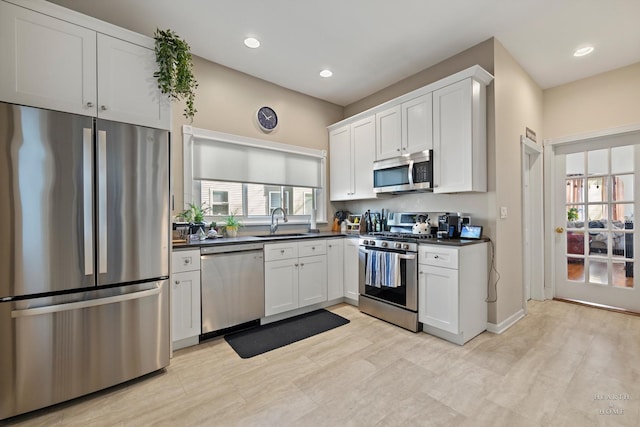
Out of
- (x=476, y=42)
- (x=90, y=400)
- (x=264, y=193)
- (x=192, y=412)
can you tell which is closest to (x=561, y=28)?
(x=476, y=42)

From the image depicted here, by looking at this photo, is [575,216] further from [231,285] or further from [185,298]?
[185,298]

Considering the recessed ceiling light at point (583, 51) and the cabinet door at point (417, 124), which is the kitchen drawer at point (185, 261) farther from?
the recessed ceiling light at point (583, 51)

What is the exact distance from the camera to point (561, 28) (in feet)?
8.78

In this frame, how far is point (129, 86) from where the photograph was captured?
202 centimetres

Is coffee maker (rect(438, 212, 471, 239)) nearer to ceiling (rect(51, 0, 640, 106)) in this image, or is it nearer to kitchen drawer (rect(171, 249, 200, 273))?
ceiling (rect(51, 0, 640, 106))

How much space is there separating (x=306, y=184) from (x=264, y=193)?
2.15ft

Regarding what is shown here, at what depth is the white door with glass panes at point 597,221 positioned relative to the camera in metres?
3.36

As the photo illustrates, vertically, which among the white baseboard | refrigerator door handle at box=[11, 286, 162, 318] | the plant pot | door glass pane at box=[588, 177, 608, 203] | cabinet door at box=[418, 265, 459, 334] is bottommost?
the white baseboard

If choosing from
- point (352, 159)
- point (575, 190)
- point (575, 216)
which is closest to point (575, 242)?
point (575, 216)

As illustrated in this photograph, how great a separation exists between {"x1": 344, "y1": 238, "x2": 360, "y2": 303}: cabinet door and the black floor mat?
39 cm

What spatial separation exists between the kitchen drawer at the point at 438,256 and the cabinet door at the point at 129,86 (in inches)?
99.5

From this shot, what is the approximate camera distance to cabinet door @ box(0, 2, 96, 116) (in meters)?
1.64

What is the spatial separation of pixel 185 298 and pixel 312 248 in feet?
4.80

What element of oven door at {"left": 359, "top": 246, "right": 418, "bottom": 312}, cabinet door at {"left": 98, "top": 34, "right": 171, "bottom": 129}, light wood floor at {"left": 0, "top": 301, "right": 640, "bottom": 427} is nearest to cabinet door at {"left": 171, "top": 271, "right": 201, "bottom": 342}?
light wood floor at {"left": 0, "top": 301, "right": 640, "bottom": 427}
